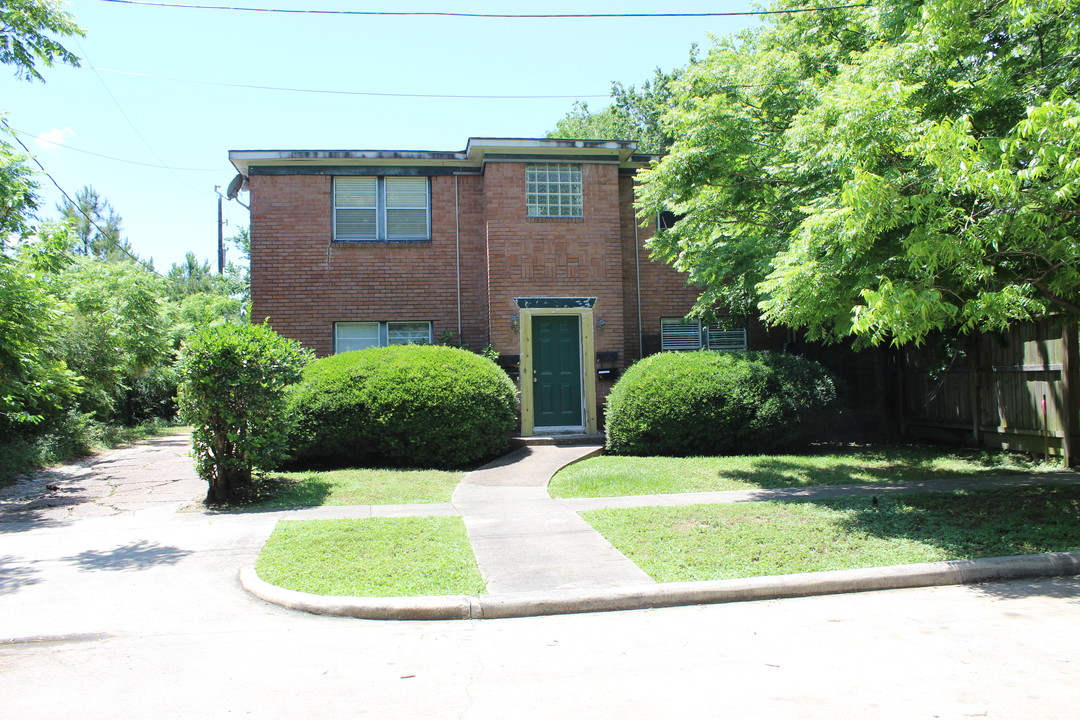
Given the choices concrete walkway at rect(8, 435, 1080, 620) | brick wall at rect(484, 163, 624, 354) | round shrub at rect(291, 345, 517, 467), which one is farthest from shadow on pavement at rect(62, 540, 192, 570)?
brick wall at rect(484, 163, 624, 354)

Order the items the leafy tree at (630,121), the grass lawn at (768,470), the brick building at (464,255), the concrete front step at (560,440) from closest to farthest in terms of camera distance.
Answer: the grass lawn at (768,470), the concrete front step at (560,440), the brick building at (464,255), the leafy tree at (630,121)

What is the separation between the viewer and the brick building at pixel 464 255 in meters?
14.2

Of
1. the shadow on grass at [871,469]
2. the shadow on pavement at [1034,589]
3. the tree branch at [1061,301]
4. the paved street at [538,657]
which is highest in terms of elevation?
the tree branch at [1061,301]

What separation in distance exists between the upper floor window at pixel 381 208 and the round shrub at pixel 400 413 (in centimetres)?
393

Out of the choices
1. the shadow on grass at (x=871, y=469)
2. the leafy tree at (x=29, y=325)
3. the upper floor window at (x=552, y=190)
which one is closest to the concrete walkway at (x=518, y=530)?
the shadow on grass at (x=871, y=469)

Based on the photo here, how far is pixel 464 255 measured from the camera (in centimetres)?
1480

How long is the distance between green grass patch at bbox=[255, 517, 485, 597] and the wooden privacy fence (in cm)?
836

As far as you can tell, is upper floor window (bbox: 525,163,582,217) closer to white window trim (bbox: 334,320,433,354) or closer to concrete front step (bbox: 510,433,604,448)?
white window trim (bbox: 334,320,433,354)

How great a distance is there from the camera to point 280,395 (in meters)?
9.30

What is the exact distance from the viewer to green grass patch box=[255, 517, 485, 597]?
Answer: 550cm

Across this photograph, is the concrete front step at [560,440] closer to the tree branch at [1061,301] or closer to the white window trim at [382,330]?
the white window trim at [382,330]

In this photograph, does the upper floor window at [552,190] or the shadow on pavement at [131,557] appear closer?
the shadow on pavement at [131,557]

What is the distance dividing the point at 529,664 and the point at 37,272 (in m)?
9.42

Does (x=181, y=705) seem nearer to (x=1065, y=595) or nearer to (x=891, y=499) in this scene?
(x=1065, y=595)
